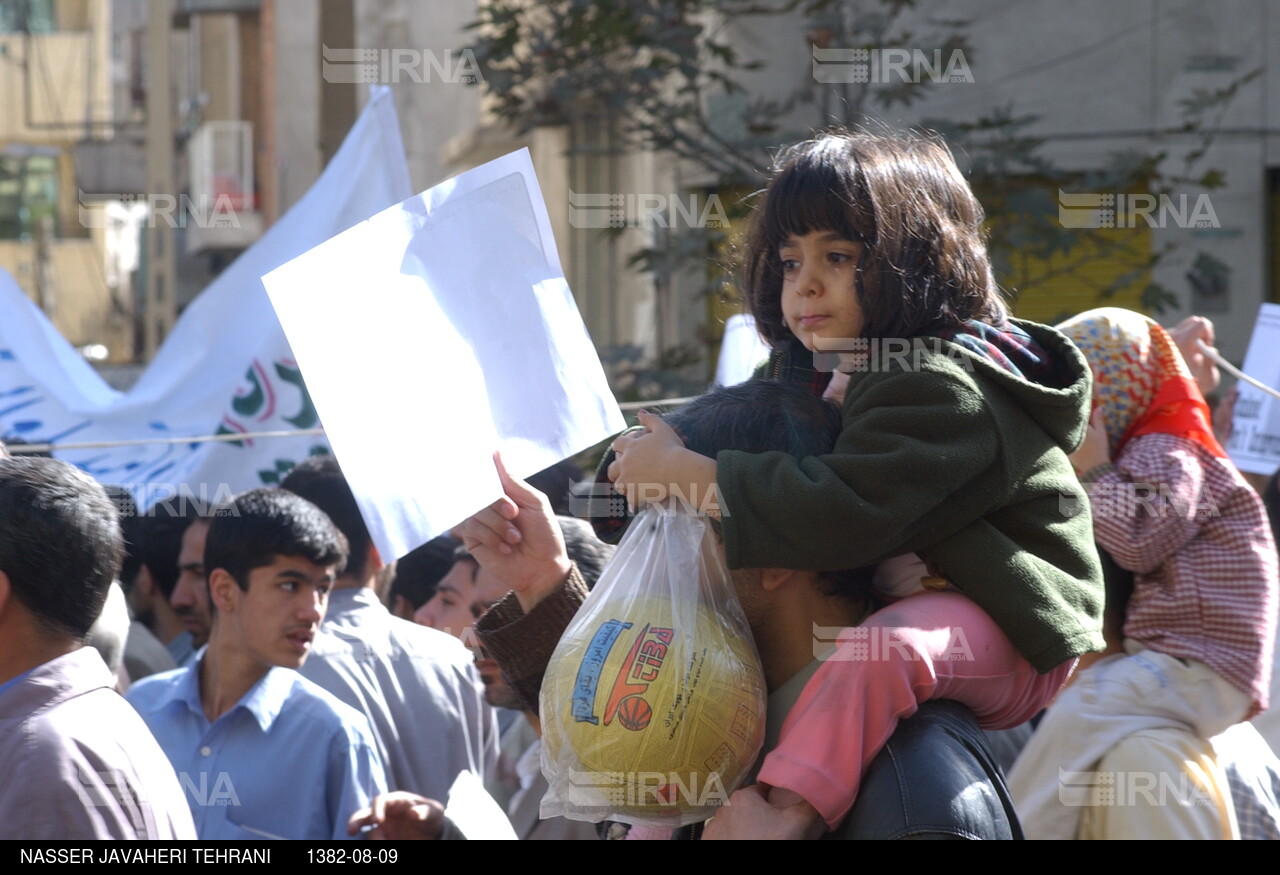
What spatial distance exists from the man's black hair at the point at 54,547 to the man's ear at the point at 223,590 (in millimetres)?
1266

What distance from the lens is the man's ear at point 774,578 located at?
2082mm

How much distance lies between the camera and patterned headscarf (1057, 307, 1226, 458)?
10.8 ft

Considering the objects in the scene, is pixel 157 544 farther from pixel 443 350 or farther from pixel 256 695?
pixel 443 350

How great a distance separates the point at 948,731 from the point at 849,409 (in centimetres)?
43

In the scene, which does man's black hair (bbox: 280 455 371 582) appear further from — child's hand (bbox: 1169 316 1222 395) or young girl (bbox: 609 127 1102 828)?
young girl (bbox: 609 127 1102 828)

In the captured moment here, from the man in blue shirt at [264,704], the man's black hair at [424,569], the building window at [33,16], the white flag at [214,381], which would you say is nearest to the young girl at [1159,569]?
the man in blue shirt at [264,704]

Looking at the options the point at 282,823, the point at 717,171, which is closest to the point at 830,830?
the point at 282,823

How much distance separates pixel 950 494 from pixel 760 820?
0.47 m

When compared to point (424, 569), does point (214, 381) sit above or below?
above

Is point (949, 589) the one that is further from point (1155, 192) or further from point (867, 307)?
point (1155, 192)

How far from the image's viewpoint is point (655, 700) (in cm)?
186

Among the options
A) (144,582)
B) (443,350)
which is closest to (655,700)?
(443,350)

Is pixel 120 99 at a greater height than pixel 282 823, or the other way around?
pixel 120 99

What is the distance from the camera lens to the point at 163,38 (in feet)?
55.7
